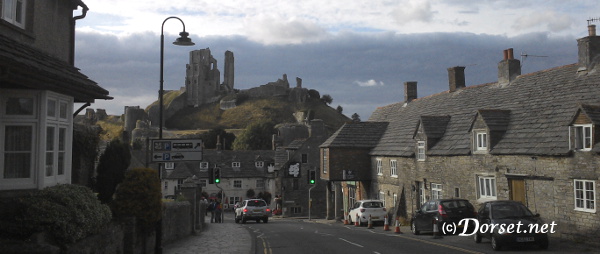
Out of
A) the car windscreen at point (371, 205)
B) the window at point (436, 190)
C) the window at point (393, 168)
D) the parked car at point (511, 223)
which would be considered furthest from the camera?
the window at point (393, 168)

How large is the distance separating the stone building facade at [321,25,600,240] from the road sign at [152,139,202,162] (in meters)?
13.5

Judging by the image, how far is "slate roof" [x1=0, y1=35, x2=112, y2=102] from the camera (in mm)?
8406

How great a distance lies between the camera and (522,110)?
2414 centimetres

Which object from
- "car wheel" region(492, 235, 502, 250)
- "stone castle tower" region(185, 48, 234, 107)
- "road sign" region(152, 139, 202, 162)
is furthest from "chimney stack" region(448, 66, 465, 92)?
"stone castle tower" region(185, 48, 234, 107)

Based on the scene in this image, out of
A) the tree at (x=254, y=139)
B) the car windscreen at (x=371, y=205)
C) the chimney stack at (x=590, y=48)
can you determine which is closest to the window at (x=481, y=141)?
the chimney stack at (x=590, y=48)

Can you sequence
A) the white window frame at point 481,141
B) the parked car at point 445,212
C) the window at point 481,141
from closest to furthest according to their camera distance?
1. the parked car at point 445,212
2. the white window frame at point 481,141
3. the window at point 481,141

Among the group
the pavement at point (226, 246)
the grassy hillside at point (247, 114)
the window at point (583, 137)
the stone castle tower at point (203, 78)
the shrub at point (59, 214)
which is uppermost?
the stone castle tower at point (203, 78)

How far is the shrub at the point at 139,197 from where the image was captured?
1355 cm

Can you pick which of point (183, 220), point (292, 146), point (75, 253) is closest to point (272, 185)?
point (292, 146)

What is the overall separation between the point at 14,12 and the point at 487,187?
67.9 feet

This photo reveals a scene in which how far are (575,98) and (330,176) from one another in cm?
1879

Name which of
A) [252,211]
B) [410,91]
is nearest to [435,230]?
[252,211]

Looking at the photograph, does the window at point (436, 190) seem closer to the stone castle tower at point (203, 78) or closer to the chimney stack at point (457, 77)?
the chimney stack at point (457, 77)

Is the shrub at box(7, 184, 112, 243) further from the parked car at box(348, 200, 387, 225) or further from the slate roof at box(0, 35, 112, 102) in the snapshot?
the parked car at box(348, 200, 387, 225)
